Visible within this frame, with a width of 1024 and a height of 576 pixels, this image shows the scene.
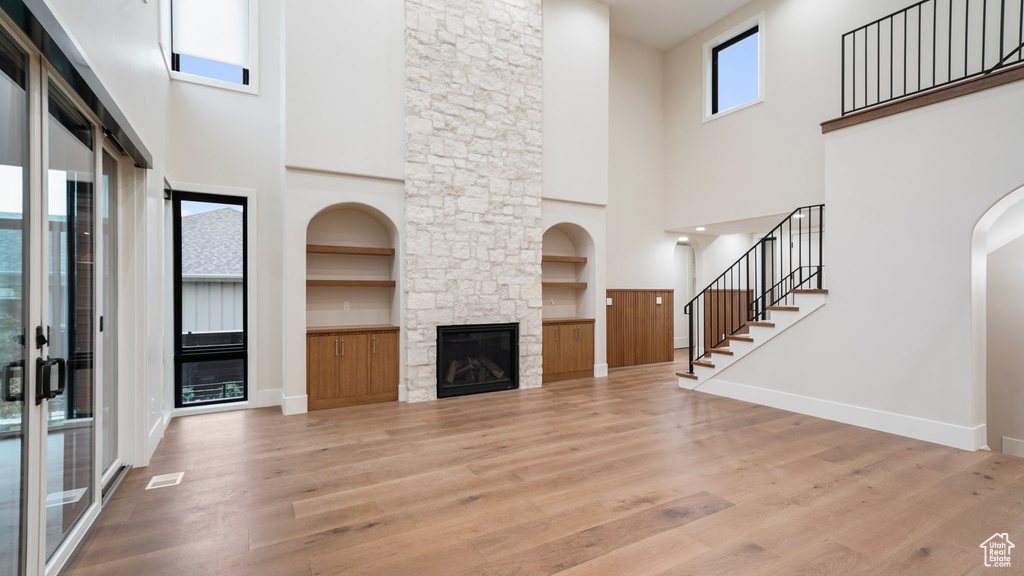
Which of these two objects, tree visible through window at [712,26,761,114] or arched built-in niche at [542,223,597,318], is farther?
tree visible through window at [712,26,761,114]

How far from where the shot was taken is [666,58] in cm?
958

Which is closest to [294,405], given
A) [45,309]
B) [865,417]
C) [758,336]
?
[45,309]

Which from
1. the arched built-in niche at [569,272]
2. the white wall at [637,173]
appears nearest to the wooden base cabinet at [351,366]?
the arched built-in niche at [569,272]

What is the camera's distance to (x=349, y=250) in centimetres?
579

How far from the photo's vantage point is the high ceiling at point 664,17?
7.95 metres

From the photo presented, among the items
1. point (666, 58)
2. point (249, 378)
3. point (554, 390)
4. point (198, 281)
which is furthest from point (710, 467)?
point (666, 58)

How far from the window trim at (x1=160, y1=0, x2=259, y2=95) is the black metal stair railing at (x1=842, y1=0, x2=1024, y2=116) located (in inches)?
267

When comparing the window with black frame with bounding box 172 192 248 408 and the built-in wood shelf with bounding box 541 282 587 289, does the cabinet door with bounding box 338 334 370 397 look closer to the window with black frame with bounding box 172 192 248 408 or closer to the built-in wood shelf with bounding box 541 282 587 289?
the window with black frame with bounding box 172 192 248 408

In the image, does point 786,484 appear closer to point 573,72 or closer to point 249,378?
point 249,378

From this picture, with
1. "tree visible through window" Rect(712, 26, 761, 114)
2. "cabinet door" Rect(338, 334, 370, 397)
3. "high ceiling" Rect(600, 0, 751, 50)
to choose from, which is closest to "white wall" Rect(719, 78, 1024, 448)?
"tree visible through window" Rect(712, 26, 761, 114)

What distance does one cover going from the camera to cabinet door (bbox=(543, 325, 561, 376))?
7.11 metres

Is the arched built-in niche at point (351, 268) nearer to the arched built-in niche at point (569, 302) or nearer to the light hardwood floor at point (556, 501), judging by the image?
the light hardwood floor at point (556, 501)

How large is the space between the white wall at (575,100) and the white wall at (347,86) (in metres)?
2.28

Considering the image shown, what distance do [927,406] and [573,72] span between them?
Result: 6.07m
